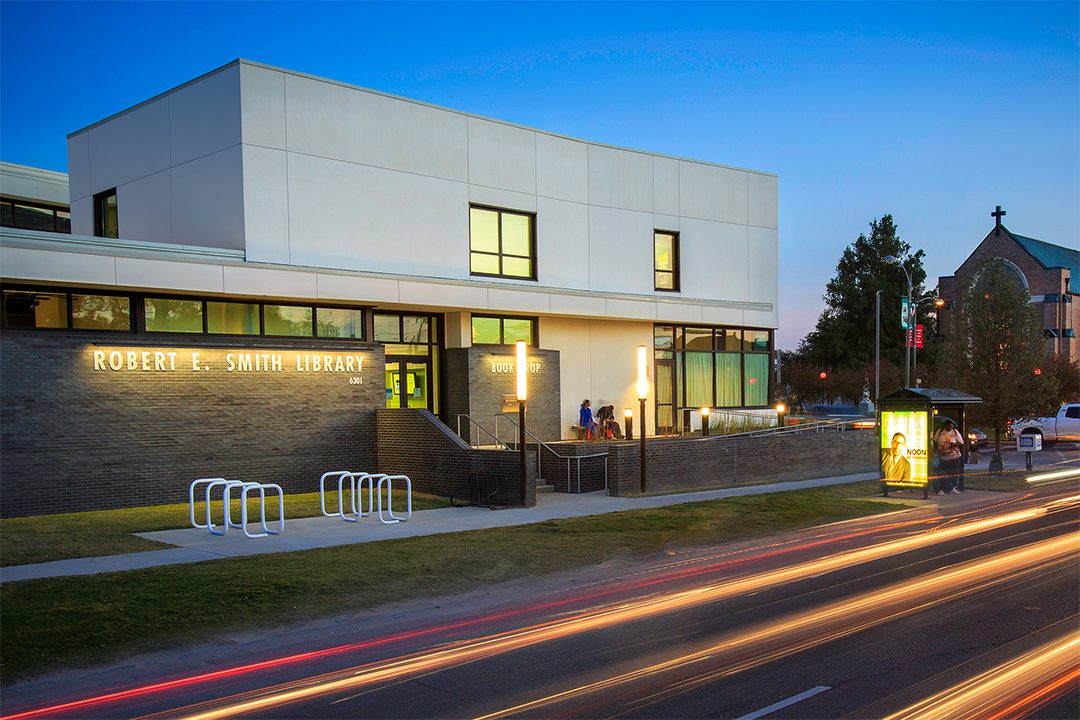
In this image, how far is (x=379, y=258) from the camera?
24062mm

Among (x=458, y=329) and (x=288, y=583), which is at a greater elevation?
(x=458, y=329)

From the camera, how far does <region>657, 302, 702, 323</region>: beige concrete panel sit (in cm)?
3058

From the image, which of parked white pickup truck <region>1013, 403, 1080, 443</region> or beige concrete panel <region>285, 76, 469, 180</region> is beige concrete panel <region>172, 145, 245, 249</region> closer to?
beige concrete panel <region>285, 76, 469, 180</region>

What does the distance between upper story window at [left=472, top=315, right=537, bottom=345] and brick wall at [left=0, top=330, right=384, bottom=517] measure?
157 inches

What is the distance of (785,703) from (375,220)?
19.2 metres

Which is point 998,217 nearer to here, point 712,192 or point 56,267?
point 712,192

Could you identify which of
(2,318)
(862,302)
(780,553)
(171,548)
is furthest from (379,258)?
(862,302)

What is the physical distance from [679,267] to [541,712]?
26352 mm

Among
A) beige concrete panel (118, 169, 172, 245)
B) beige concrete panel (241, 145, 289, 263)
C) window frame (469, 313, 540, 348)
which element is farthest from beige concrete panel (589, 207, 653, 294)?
beige concrete panel (118, 169, 172, 245)

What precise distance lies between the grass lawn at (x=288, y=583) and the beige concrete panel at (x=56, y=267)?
8.20m

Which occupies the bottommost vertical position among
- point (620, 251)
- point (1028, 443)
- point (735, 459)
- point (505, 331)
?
point (735, 459)

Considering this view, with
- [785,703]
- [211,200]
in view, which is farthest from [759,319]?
[785,703]

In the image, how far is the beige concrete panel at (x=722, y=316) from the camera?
3216cm

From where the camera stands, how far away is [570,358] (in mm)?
29297
